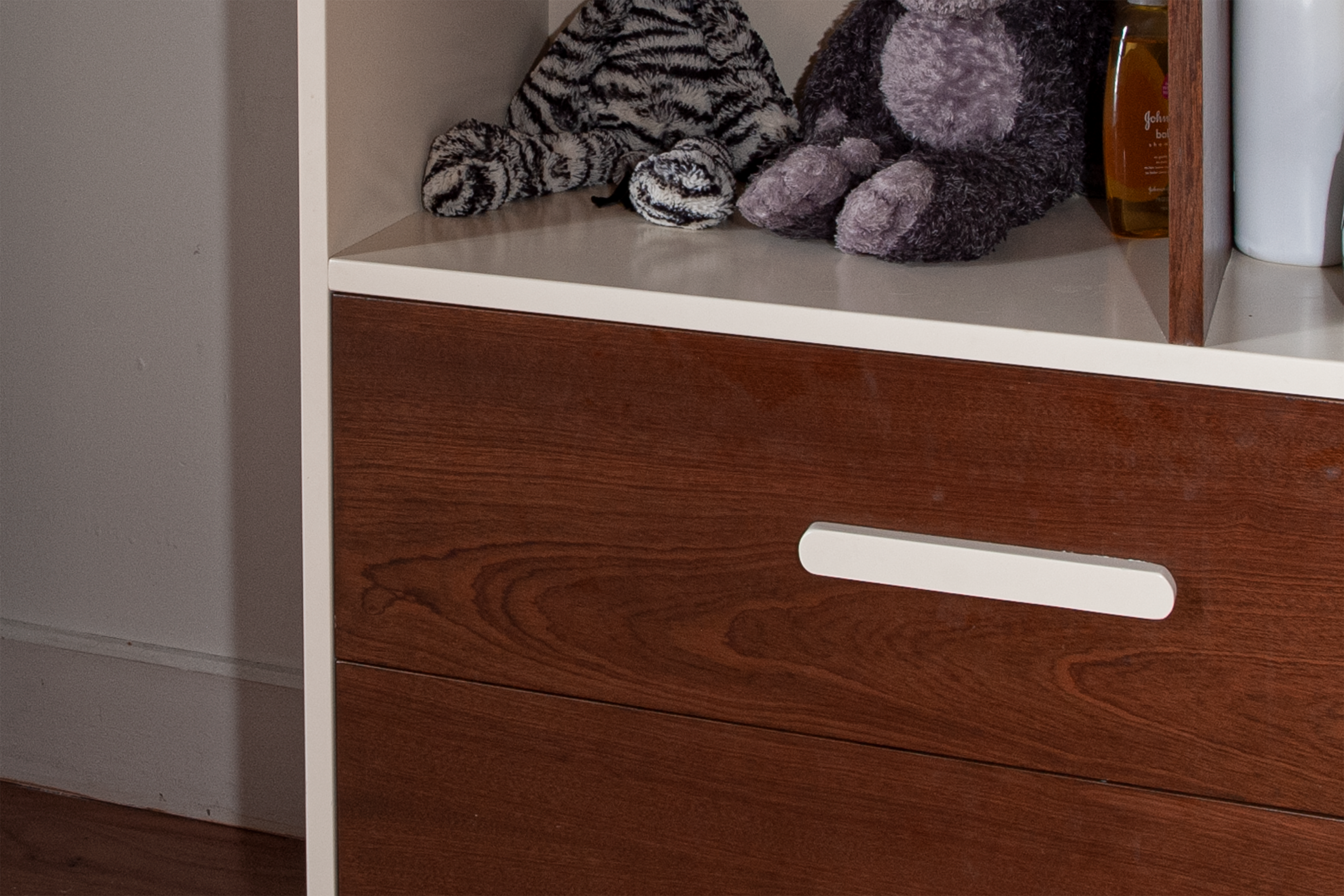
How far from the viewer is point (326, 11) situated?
668mm

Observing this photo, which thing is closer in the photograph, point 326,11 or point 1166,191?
point 326,11

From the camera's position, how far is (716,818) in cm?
71

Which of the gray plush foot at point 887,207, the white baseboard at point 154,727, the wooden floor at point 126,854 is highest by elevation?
the gray plush foot at point 887,207

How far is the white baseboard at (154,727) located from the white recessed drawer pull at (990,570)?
34.9 inches

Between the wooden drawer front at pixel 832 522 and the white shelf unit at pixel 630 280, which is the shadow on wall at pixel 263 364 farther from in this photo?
the wooden drawer front at pixel 832 522

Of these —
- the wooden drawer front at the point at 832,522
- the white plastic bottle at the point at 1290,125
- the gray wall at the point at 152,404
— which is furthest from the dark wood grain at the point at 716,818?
the gray wall at the point at 152,404

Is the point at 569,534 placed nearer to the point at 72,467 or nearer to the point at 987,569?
the point at 987,569

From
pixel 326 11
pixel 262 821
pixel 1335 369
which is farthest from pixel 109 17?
pixel 1335 369

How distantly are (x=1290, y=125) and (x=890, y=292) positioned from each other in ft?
0.86

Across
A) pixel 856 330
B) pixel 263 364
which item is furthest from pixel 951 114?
pixel 263 364

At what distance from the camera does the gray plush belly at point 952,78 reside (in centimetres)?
82

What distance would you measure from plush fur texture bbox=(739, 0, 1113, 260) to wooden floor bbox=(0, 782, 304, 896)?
0.97 meters

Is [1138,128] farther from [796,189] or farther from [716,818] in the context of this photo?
[716,818]

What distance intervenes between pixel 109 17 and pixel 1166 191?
1.00 m
